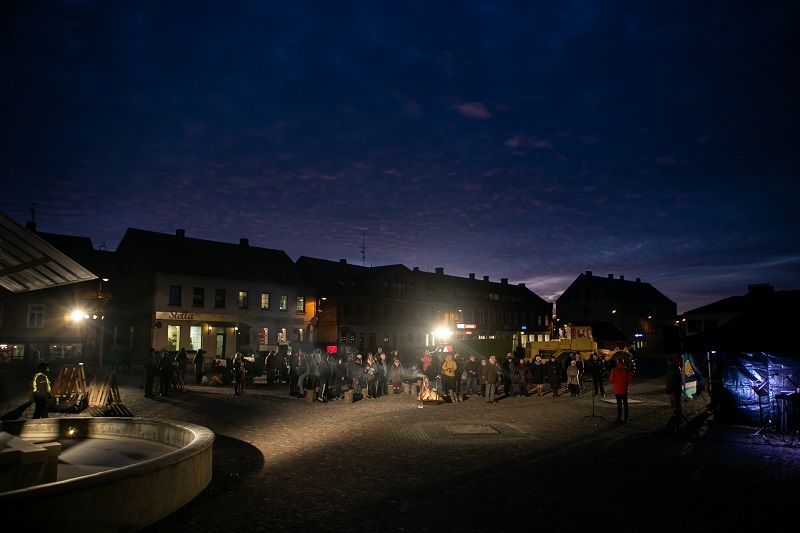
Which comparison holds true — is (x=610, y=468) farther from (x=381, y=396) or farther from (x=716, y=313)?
(x=716, y=313)

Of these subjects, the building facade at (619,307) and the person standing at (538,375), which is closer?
the person standing at (538,375)

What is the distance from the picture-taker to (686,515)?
7.19 metres

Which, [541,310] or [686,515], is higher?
[541,310]

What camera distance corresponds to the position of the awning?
7.63 m

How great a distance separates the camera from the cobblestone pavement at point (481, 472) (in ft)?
23.1

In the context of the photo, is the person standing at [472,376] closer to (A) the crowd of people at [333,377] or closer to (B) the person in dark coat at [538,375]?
(B) the person in dark coat at [538,375]

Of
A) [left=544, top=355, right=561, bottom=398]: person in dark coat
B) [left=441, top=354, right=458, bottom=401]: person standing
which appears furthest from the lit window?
[left=544, top=355, right=561, bottom=398]: person in dark coat

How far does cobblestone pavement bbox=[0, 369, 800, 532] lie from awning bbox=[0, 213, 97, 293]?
4035mm

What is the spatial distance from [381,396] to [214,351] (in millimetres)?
24759

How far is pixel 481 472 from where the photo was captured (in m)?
9.45

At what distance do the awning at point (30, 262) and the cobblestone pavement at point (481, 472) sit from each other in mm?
4035

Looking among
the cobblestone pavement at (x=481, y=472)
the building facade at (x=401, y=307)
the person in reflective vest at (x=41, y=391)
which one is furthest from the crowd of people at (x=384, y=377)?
the building facade at (x=401, y=307)

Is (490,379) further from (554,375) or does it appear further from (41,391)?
(41,391)

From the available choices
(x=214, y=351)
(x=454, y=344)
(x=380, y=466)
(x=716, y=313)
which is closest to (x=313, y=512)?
(x=380, y=466)
